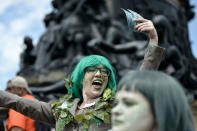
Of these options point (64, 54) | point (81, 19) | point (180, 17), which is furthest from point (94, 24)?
point (180, 17)

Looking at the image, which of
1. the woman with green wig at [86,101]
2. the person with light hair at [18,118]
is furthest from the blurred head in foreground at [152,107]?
the person with light hair at [18,118]

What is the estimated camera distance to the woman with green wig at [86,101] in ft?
7.87

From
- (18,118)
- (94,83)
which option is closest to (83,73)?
(94,83)

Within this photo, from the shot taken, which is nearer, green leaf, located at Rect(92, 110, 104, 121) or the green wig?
green leaf, located at Rect(92, 110, 104, 121)

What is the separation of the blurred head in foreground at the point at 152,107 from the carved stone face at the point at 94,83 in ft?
3.36

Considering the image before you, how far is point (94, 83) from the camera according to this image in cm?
257

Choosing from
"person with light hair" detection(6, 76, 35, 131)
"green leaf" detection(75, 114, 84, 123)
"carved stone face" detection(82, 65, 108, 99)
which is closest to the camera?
"green leaf" detection(75, 114, 84, 123)

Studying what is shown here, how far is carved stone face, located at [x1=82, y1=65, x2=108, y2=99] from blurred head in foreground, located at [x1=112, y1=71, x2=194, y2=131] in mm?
1023

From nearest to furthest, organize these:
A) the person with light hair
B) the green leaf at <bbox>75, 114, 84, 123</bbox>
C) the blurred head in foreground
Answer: the blurred head in foreground
the green leaf at <bbox>75, 114, 84, 123</bbox>
the person with light hair

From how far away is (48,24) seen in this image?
1362 cm

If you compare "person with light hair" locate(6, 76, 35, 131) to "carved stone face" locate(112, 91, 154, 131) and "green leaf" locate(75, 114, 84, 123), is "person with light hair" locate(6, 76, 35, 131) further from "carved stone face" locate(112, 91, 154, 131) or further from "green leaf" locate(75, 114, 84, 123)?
"carved stone face" locate(112, 91, 154, 131)

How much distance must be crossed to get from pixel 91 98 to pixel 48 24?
11302mm

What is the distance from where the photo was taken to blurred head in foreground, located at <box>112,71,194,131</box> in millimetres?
1454

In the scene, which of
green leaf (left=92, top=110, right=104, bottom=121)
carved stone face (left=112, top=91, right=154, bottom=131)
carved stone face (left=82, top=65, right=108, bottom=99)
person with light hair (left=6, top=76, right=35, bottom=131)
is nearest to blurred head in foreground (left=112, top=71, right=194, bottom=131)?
carved stone face (left=112, top=91, right=154, bottom=131)
